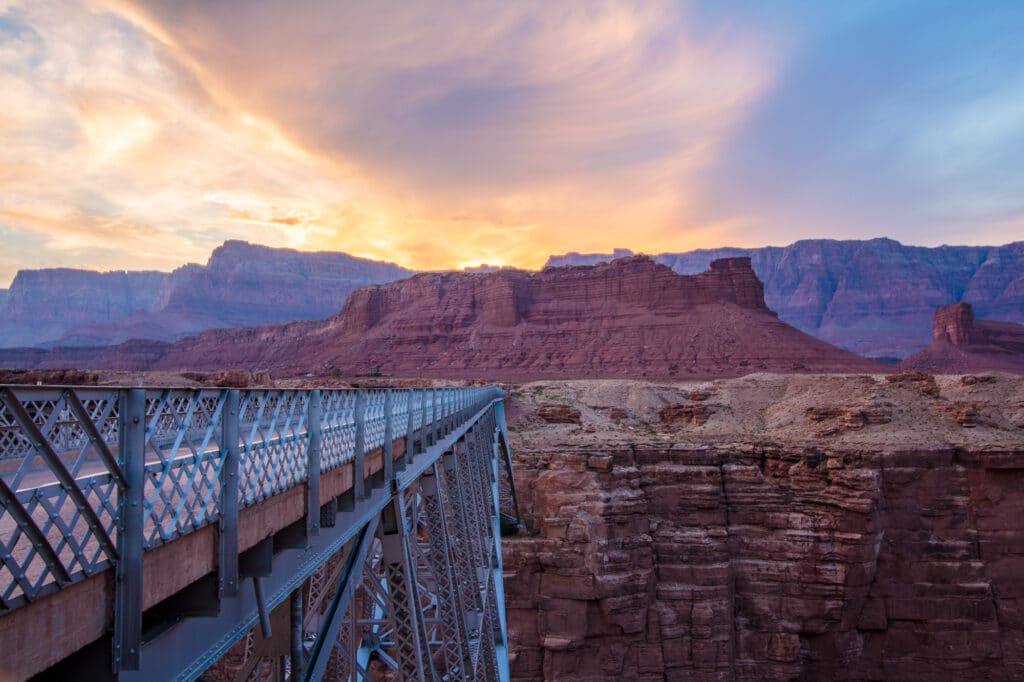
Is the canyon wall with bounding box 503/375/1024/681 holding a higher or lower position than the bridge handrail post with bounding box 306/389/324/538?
lower

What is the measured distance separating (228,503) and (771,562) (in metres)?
37.2

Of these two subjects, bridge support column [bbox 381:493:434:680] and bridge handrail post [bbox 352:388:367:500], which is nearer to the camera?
bridge handrail post [bbox 352:388:367:500]

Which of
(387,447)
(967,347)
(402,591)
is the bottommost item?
(402,591)

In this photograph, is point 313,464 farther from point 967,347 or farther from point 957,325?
point 957,325

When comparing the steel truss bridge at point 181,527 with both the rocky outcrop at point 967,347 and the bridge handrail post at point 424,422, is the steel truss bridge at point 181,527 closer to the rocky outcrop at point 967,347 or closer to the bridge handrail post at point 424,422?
the bridge handrail post at point 424,422

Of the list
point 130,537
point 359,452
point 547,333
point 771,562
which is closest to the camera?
point 130,537

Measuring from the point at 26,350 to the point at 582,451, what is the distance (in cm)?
13213

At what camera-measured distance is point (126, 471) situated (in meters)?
2.77

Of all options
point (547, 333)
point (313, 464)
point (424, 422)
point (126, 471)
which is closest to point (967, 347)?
point (547, 333)

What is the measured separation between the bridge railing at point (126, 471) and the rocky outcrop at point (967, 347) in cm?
11702

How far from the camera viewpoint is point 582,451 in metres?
38.4

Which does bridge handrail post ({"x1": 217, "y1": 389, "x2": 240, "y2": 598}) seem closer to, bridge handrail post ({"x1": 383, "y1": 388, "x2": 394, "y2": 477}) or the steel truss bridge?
the steel truss bridge

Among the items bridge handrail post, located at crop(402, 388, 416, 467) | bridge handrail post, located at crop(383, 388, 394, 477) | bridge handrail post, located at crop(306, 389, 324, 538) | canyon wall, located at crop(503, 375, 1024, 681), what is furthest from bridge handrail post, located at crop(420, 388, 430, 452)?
canyon wall, located at crop(503, 375, 1024, 681)

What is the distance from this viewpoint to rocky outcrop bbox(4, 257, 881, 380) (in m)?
98.9
